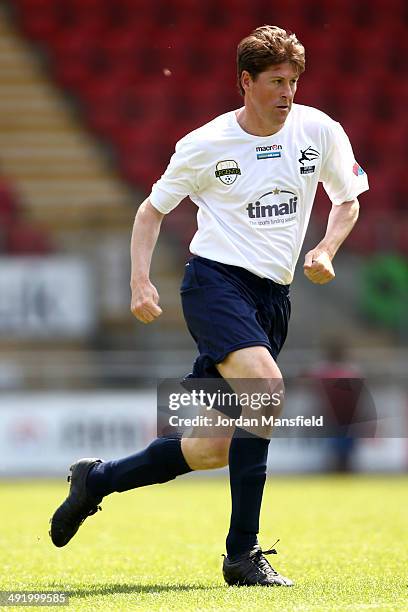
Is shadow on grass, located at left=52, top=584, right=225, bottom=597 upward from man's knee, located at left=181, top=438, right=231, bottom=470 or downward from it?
downward

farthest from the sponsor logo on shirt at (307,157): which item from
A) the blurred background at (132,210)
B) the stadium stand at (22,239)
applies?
the stadium stand at (22,239)

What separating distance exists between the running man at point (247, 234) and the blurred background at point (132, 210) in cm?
615

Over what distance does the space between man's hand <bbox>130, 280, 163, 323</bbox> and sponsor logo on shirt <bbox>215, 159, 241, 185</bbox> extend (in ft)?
1.60

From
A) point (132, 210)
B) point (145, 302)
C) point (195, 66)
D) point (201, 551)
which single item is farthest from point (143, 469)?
point (195, 66)

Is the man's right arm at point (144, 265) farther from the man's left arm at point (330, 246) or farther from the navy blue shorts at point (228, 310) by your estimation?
the man's left arm at point (330, 246)

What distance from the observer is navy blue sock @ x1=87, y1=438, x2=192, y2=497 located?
178 inches

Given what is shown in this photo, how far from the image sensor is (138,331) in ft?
36.8

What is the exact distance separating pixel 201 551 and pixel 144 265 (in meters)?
1.76

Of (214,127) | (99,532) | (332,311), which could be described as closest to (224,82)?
(332,311)

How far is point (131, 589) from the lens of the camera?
4.17 meters

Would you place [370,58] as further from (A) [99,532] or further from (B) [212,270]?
(B) [212,270]

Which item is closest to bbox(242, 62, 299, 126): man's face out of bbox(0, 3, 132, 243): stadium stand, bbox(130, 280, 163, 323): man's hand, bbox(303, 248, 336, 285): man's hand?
bbox(303, 248, 336, 285): man's hand

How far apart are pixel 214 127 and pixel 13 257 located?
701 cm

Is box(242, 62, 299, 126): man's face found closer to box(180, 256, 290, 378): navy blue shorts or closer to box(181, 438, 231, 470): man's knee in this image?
box(180, 256, 290, 378): navy blue shorts
